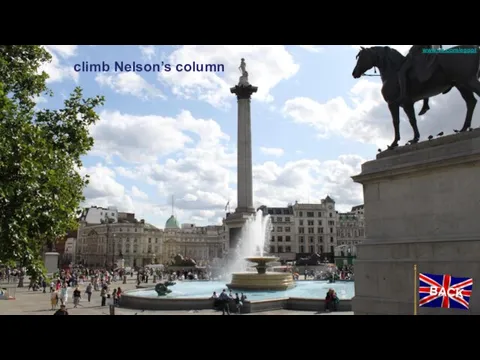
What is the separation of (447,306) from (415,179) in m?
3.29

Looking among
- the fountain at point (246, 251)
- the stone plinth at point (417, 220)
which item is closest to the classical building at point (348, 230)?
the fountain at point (246, 251)

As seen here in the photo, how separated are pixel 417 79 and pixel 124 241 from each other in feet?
441

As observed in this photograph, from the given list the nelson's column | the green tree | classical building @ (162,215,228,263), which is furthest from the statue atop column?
classical building @ (162,215,228,263)

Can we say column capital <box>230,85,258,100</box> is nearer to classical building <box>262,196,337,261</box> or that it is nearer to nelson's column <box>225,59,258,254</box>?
nelson's column <box>225,59,258,254</box>

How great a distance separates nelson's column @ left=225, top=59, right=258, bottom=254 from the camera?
5980 centimetres

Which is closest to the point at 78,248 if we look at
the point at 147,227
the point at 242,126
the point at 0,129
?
the point at 147,227

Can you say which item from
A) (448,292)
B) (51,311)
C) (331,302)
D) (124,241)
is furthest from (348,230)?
(448,292)

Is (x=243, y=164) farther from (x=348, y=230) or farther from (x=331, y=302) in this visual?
(x=348, y=230)

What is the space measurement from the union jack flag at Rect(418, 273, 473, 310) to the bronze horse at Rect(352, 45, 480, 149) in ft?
13.1

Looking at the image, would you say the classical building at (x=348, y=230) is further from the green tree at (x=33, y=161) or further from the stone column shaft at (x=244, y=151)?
A: the green tree at (x=33, y=161)

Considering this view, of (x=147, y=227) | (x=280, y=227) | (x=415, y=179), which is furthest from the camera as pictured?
(x=147, y=227)

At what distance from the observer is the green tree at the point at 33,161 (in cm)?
1074

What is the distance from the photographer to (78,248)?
155 m
